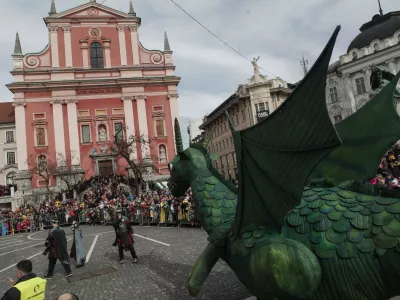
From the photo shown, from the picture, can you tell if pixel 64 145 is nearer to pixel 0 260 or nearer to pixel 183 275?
pixel 0 260

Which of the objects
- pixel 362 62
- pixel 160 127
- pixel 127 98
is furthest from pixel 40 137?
pixel 362 62

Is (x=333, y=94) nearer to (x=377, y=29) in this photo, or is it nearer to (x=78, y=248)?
(x=377, y=29)

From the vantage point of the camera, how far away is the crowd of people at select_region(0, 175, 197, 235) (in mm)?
15711

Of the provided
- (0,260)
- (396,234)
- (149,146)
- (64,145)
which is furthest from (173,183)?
(64,145)

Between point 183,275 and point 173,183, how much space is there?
10.5 feet

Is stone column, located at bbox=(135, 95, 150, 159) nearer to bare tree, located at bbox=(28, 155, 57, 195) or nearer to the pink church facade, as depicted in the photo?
the pink church facade

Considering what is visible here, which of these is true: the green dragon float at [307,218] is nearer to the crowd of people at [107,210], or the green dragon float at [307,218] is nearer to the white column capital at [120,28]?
the crowd of people at [107,210]

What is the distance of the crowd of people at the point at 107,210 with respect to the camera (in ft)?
51.5

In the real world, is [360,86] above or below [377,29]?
below

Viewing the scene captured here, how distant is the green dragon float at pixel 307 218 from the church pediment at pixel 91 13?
4174 centimetres

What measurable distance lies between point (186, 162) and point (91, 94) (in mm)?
36863

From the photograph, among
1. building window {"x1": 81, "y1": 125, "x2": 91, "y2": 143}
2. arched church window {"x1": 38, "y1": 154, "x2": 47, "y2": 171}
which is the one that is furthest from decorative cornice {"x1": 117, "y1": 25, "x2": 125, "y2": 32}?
arched church window {"x1": 38, "y1": 154, "x2": 47, "y2": 171}

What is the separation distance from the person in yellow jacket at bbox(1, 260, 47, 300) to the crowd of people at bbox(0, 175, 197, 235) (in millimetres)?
9111

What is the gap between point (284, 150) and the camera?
2.44 meters
